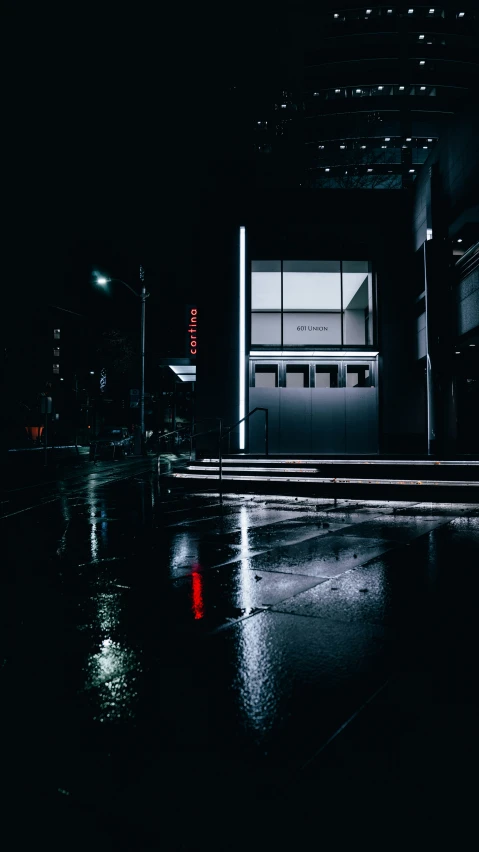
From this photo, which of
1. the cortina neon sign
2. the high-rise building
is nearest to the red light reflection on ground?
the cortina neon sign

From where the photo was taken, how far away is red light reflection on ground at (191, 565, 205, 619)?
3791 millimetres

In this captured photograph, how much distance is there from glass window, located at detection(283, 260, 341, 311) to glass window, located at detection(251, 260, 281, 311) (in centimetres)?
31

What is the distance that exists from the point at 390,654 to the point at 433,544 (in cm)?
354

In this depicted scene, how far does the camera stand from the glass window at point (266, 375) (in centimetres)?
2045

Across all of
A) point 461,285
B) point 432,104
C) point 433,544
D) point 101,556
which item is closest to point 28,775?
point 101,556

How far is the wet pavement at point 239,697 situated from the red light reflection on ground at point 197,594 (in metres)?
0.03

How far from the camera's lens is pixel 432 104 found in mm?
44031

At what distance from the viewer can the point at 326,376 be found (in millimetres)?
20422

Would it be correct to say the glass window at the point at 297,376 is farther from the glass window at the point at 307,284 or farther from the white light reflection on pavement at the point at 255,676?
the white light reflection on pavement at the point at 255,676

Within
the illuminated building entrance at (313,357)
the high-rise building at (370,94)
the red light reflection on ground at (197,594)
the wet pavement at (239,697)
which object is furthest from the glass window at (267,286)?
the high-rise building at (370,94)

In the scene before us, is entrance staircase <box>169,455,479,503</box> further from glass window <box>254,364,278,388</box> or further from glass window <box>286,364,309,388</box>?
glass window <box>286,364,309,388</box>

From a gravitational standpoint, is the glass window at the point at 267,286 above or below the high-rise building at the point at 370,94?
below

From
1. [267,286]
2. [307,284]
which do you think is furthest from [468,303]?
[267,286]

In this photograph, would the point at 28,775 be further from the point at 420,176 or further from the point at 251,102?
the point at 251,102
